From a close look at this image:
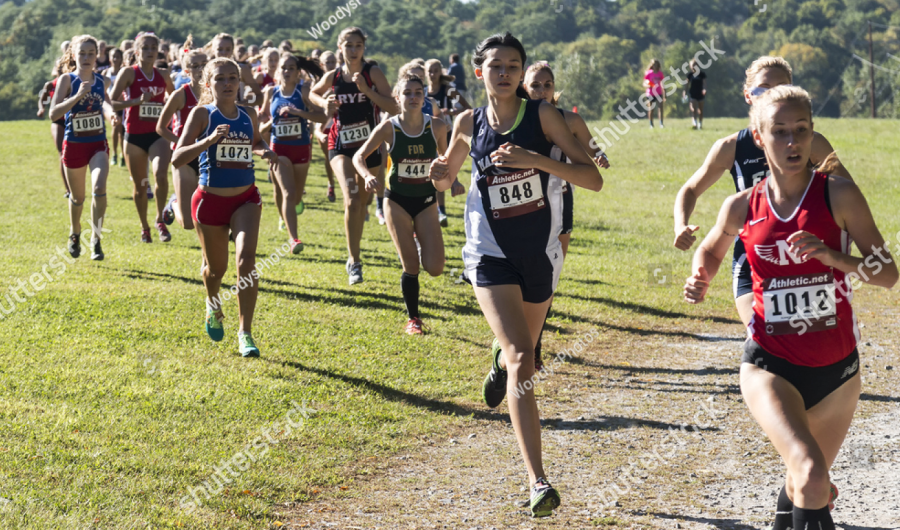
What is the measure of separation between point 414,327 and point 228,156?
230cm

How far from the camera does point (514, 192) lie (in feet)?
14.9

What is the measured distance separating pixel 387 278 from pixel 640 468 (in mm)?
5550

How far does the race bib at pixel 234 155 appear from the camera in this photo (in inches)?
269

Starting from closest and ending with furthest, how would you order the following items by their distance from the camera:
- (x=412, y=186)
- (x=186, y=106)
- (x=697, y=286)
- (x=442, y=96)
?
(x=697, y=286) → (x=412, y=186) → (x=186, y=106) → (x=442, y=96)

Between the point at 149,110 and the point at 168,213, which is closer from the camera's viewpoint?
the point at 149,110

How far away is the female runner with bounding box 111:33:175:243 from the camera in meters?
10.5

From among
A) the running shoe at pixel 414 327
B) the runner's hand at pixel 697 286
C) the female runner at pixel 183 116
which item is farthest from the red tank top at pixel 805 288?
the female runner at pixel 183 116

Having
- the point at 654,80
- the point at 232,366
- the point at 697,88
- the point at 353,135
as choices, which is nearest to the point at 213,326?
the point at 232,366

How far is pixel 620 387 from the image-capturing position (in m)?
6.93

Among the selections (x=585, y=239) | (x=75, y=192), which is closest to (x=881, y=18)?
(x=585, y=239)

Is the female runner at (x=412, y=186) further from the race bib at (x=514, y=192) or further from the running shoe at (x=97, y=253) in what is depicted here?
the running shoe at (x=97, y=253)

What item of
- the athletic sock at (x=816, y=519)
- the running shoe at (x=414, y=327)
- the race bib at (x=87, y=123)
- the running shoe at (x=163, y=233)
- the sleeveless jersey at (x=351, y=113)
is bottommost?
the running shoe at (x=163, y=233)

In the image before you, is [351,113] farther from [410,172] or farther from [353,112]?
[410,172]

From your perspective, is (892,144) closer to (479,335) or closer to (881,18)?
(479,335)
